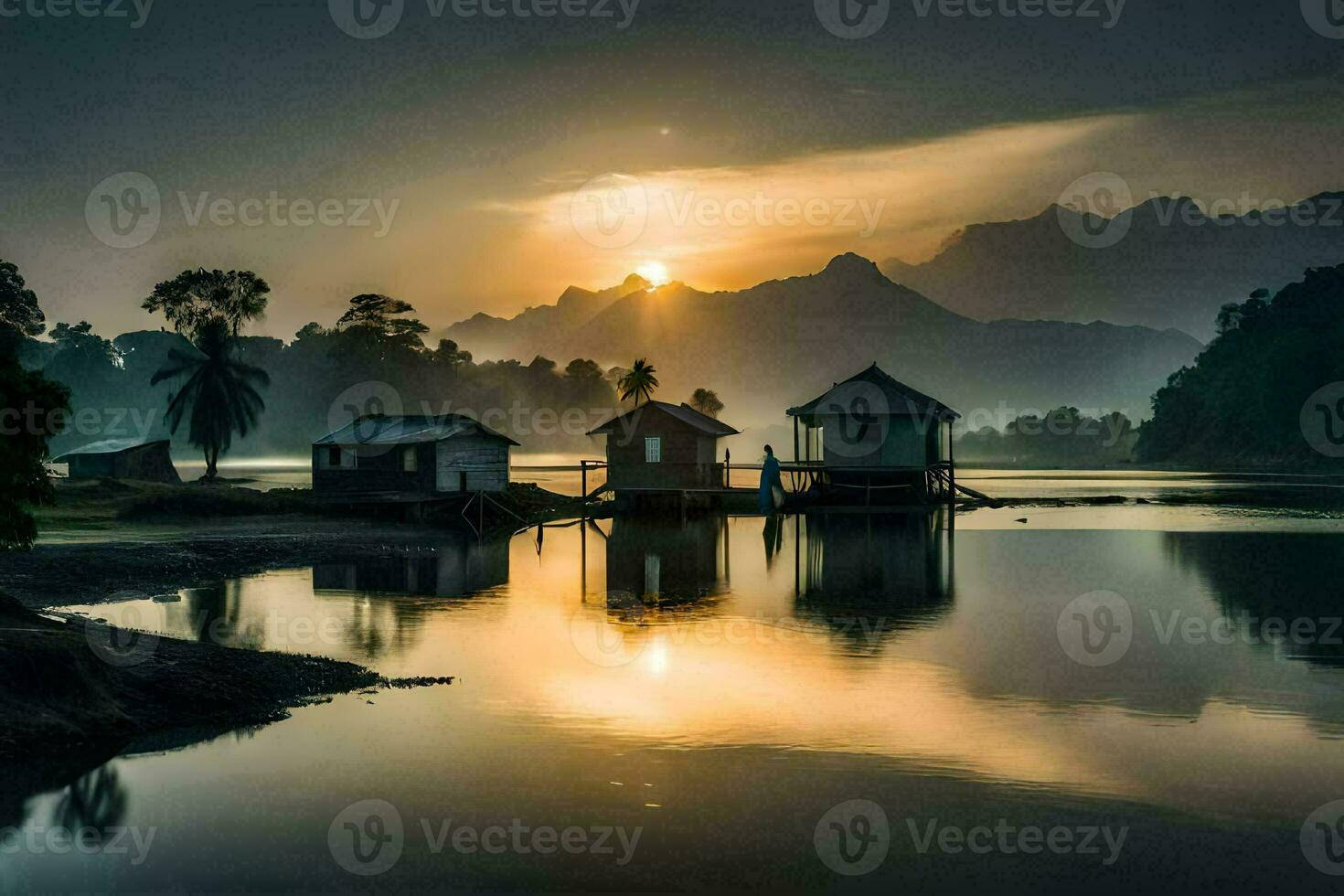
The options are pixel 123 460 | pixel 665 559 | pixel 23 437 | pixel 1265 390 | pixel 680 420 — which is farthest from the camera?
pixel 1265 390

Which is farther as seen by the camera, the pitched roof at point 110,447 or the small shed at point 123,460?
the pitched roof at point 110,447

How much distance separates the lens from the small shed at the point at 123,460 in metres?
70.4

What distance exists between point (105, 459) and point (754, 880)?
6948cm

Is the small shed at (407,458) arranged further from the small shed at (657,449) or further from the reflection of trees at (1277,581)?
the reflection of trees at (1277,581)

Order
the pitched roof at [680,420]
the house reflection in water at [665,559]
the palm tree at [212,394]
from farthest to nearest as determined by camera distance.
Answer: the palm tree at [212,394], the pitched roof at [680,420], the house reflection in water at [665,559]

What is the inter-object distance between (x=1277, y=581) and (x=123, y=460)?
63.1m

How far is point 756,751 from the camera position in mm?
15156

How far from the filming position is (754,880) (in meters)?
10.9

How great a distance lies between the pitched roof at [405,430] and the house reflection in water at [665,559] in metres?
9.07

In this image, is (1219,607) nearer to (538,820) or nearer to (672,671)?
(672,671)

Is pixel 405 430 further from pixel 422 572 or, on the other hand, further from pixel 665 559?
pixel 422 572

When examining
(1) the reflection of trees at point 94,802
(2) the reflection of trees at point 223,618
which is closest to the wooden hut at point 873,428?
(2) the reflection of trees at point 223,618

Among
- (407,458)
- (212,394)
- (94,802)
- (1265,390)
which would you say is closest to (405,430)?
(407,458)

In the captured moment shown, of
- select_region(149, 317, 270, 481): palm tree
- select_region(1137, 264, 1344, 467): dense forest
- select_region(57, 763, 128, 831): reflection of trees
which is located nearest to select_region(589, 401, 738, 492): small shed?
select_region(149, 317, 270, 481): palm tree
